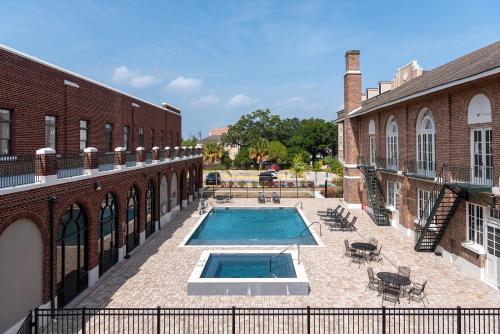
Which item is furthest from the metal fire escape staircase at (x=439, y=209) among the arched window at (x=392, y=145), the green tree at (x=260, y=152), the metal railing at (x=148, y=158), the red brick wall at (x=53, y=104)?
the green tree at (x=260, y=152)

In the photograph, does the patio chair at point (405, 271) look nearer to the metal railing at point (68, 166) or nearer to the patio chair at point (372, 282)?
the patio chair at point (372, 282)

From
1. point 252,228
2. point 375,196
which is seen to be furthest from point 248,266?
point 375,196

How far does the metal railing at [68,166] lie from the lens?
37.9 feet

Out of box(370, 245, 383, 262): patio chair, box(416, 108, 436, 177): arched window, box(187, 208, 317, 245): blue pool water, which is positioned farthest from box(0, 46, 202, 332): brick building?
box(416, 108, 436, 177): arched window

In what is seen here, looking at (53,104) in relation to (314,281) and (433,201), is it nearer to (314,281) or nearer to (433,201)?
(314,281)

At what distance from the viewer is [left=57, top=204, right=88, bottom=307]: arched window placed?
11.8 meters

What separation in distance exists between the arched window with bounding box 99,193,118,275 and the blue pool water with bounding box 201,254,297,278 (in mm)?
4425

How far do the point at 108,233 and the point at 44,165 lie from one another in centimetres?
715

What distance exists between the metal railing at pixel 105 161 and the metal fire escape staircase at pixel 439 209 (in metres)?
14.6

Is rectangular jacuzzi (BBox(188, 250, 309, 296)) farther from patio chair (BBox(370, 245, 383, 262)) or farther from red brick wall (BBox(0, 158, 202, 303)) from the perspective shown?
red brick wall (BBox(0, 158, 202, 303))

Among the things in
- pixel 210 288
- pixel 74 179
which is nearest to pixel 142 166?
pixel 74 179

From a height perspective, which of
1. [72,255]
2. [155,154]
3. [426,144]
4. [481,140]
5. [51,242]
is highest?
[426,144]

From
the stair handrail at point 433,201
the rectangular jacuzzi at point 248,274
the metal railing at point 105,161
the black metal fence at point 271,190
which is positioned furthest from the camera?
the black metal fence at point 271,190

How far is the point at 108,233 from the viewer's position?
1661 cm
